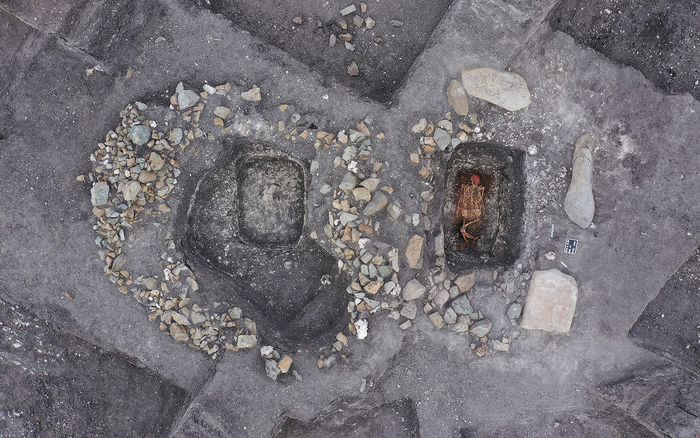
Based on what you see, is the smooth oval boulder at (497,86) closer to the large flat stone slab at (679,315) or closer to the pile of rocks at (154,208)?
the pile of rocks at (154,208)

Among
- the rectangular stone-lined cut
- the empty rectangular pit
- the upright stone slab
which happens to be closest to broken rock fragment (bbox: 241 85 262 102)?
the rectangular stone-lined cut

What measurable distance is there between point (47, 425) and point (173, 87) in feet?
8.33

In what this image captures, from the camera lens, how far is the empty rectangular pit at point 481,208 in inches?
118

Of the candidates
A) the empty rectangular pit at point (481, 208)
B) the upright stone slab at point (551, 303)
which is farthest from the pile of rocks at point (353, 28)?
the upright stone slab at point (551, 303)

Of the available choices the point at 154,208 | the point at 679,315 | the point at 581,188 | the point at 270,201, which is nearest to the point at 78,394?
the point at 154,208

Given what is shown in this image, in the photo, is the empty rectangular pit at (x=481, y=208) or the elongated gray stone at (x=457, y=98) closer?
the elongated gray stone at (x=457, y=98)

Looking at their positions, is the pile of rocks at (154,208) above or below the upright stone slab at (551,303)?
below

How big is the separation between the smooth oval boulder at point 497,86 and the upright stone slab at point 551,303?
3.74 ft

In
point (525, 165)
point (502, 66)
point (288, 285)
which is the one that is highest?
point (502, 66)

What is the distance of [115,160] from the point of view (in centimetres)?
281

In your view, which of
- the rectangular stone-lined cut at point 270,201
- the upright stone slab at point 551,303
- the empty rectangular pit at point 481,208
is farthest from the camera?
the rectangular stone-lined cut at point 270,201

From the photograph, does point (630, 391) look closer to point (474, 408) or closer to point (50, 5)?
point (474, 408)

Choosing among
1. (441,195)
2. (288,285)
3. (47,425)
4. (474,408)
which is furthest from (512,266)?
(47,425)

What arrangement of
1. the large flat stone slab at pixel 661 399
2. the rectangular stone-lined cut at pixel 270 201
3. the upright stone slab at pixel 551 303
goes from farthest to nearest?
the rectangular stone-lined cut at pixel 270 201 < the upright stone slab at pixel 551 303 < the large flat stone slab at pixel 661 399
